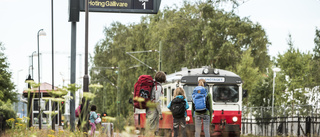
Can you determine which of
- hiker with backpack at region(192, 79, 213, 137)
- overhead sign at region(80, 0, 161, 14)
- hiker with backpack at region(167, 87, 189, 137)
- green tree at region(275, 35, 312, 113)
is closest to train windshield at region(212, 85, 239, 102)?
overhead sign at region(80, 0, 161, 14)

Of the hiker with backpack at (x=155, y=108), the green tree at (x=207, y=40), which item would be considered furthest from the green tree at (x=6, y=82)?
the hiker with backpack at (x=155, y=108)

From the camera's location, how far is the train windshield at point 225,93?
20516 millimetres

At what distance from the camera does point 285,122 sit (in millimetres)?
25781

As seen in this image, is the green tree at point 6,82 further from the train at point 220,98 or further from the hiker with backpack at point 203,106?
the hiker with backpack at point 203,106

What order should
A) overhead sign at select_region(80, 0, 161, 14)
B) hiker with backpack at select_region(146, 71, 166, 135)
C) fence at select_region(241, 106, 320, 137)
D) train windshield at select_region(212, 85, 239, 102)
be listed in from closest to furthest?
hiker with backpack at select_region(146, 71, 166, 135)
overhead sign at select_region(80, 0, 161, 14)
train windshield at select_region(212, 85, 239, 102)
fence at select_region(241, 106, 320, 137)

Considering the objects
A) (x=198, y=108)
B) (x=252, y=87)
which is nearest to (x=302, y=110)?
(x=198, y=108)

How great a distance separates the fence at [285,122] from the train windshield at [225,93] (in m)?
3.65

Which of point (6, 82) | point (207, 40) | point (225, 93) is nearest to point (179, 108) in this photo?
point (225, 93)

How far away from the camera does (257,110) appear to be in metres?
32.1

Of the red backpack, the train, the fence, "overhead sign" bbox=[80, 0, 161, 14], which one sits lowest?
the fence

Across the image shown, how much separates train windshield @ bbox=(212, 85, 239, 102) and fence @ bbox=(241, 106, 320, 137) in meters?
3.65

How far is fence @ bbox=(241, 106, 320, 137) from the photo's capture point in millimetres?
22828

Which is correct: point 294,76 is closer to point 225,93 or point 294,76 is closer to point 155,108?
point 225,93

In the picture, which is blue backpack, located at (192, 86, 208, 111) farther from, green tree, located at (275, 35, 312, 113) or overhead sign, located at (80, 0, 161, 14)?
green tree, located at (275, 35, 312, 113)
